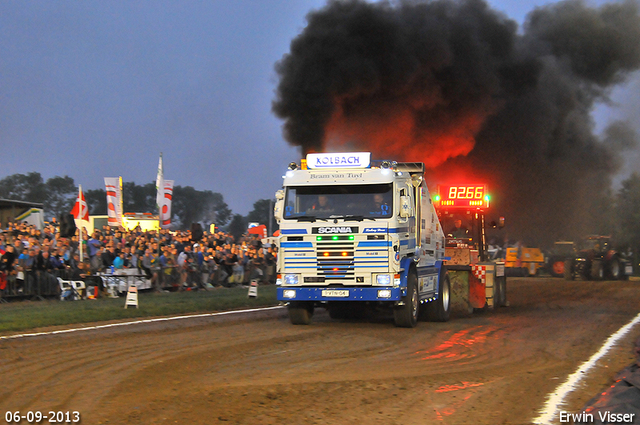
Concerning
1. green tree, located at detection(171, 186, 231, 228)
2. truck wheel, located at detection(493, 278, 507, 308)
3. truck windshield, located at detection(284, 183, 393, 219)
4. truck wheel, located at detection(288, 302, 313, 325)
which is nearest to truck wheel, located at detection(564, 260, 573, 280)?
truck wheel, located at detection(493, 278, 507, 308)

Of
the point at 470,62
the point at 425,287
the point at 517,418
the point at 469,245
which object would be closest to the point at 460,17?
the point at 470,62

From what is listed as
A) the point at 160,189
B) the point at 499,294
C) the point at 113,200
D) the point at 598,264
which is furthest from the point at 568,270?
the point at 113,200

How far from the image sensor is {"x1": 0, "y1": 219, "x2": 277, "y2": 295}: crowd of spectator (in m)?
19.7

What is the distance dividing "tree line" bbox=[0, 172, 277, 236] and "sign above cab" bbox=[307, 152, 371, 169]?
183 feet

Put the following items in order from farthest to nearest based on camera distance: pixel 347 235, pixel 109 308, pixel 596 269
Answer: pixel 596 269 < pixel 109 308 < pixel 347 235

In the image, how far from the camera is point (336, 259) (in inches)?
520

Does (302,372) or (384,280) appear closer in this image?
(302,372)

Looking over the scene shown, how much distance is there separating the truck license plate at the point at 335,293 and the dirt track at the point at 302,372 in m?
0.73

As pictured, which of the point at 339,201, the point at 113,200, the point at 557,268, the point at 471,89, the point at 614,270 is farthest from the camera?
the point at 557,268

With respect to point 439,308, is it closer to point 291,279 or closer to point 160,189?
point 291,279

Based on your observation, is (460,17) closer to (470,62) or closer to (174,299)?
(470,62)

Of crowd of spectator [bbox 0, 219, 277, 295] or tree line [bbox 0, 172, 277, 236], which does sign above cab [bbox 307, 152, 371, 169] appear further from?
tree line [bbox 0, 172, 277, 236]

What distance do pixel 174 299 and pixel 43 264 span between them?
3.97 metres

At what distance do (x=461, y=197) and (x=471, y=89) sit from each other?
850 centimetres
